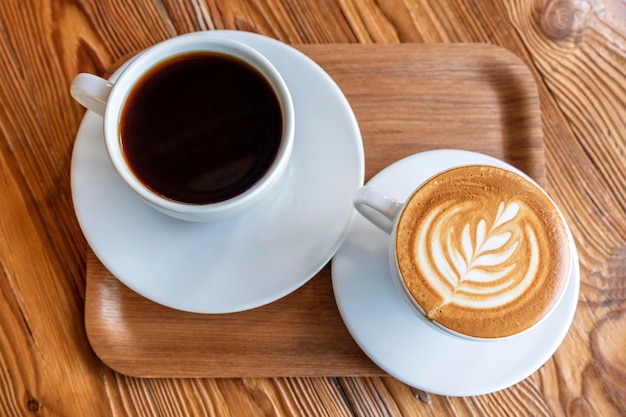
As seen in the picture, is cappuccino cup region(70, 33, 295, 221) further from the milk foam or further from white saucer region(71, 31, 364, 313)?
the milk foam

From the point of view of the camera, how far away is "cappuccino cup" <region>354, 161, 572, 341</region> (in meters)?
0.67

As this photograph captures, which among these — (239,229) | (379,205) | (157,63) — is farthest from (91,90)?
(379,205)

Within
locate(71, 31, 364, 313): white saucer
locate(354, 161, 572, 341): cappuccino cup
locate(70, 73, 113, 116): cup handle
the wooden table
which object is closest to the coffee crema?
locate(354, 161, 572, 341): cappuccino cup

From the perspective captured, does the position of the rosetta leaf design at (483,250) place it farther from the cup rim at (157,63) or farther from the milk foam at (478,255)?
the cup rim at (157,63)

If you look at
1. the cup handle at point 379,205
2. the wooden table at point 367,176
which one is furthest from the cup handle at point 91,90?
the cup handle at point 379,205

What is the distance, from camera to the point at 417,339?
30.6 inches

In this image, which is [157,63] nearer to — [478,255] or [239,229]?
[239,229]

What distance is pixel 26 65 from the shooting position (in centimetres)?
91

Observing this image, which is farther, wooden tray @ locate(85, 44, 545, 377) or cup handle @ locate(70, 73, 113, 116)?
wooden tray @ locate(85, 44, 545, 377)

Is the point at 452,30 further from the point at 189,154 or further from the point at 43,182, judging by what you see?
the point at 43,182

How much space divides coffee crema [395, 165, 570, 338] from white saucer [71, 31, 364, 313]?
115mm

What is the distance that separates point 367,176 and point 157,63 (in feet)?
1.12

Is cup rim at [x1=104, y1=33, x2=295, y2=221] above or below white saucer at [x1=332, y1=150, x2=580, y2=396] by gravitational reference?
above

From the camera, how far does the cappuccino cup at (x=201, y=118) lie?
707 millimetres
